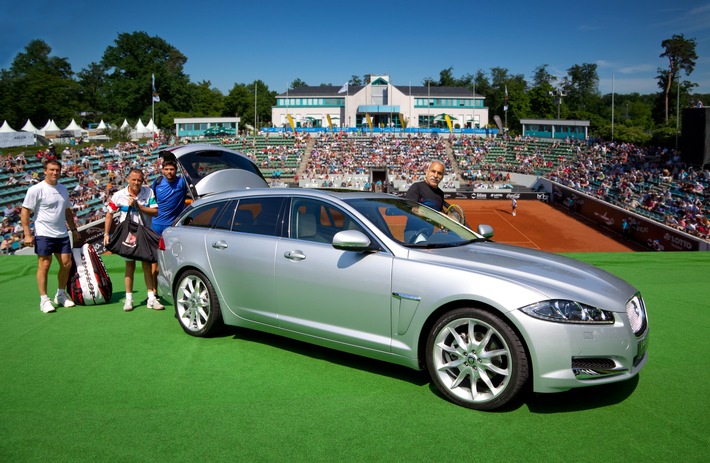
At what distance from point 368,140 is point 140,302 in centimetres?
5864

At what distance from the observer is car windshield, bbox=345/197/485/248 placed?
4.43 metres

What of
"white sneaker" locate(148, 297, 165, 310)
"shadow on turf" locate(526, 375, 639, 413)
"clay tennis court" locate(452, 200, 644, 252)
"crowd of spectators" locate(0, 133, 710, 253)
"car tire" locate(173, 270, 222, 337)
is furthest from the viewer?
"clay tennis court" locate(452, 200, 644, 252)

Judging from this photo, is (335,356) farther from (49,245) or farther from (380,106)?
(380,106)

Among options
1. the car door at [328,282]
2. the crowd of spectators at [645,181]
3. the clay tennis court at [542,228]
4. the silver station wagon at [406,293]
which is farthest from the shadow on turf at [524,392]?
the clay tennis court at [542,228]

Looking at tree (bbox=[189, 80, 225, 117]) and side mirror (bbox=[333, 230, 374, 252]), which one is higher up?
tree (bbox=[189, 80, 225, 117])

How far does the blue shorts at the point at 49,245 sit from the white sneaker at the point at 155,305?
1.17m

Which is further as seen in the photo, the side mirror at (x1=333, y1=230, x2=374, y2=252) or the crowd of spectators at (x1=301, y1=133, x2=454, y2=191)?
the crowd of spectators at (x1=301, y1=133, x2=454, y2=191)

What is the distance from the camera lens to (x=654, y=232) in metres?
27.2

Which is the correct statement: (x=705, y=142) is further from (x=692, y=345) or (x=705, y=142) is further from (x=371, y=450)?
(x=371, y=450)

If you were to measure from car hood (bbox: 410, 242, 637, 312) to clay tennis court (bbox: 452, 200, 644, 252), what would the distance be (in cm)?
2398

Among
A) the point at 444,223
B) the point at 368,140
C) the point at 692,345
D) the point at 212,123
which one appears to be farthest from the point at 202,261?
the point at 212,123

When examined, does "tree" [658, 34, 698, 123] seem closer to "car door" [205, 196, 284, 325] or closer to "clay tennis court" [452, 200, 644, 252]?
"clay tennis court" [452, 200, 644, 252]

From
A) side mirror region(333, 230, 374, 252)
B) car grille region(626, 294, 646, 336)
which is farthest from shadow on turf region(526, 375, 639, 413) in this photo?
side mirror region(333, 230, 374, 252)

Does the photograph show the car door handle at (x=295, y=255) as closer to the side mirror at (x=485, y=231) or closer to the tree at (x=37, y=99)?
the side mirror at (x=485, y=231)
